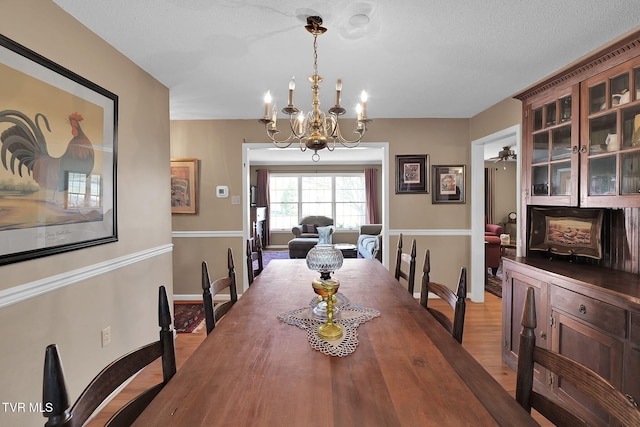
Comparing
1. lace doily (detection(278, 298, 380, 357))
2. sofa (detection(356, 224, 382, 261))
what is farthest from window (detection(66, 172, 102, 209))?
sofa (detection(356, 224, 382, 261))

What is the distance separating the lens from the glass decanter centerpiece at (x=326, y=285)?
4.13 ft

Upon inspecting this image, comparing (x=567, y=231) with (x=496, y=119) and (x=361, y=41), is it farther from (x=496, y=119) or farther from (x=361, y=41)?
(x=361, y=41)

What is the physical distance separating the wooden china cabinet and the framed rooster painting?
116 inches

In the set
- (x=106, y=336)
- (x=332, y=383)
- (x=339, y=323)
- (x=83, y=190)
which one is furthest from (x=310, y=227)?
(x=332, y=383)

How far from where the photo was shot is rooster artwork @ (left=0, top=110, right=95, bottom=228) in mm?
1507

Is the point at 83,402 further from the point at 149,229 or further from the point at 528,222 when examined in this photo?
the point at 528,222

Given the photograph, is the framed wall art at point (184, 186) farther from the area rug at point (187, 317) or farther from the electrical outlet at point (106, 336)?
the electrical outlet at point (106, 336)

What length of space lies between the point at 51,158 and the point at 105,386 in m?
1.44

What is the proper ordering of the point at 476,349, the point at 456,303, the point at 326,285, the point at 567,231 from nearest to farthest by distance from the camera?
1. the point at 326,285
2. the point at 456,303
3. the point at 567,231
4. the point at 476,349

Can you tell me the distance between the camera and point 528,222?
2.71 m

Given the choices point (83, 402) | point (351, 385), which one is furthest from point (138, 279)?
point (351, 385)

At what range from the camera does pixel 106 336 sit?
222 centimetres

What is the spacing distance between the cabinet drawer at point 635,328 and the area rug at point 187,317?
3366 mm

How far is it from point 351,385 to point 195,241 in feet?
12.6
